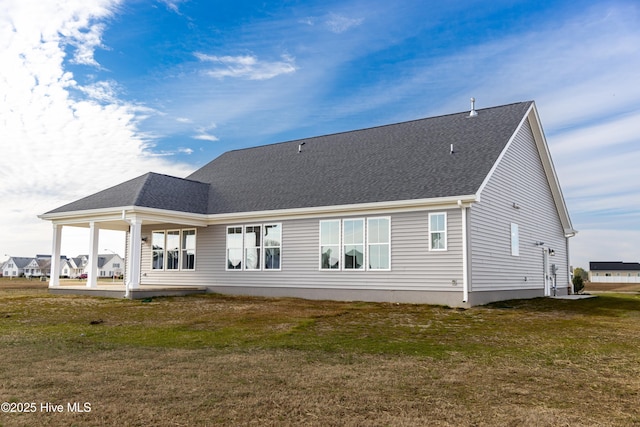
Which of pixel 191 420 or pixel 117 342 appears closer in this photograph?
pixel 191 420

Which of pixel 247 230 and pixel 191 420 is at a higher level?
pixel 247 230

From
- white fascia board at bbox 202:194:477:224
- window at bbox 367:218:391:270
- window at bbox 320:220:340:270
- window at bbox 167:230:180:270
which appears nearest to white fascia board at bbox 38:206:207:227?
white fascia board at bbox 202:194:477:224

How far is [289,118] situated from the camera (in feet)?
82.6

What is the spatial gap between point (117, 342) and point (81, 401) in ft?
14.5

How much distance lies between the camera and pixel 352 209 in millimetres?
18141

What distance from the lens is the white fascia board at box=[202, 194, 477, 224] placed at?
53.1 ft

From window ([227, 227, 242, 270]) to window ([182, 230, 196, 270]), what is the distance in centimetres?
192

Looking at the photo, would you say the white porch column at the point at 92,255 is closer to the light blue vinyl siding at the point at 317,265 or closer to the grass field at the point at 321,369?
the light blue vinyl siding at the point at 317,265

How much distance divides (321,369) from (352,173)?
43.8ft

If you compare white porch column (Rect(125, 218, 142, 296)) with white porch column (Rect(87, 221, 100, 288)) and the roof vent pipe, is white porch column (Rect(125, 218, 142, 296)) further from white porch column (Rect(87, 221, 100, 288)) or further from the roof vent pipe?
the roof vent pipe

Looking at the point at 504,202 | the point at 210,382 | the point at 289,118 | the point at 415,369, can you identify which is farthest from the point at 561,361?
the point at 289,118

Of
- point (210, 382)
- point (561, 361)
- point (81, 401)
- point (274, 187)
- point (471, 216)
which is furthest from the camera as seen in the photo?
point (274, 187)

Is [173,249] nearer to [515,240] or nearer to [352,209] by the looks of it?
[352,209]

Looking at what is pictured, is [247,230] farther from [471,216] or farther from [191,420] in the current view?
[191,420]
